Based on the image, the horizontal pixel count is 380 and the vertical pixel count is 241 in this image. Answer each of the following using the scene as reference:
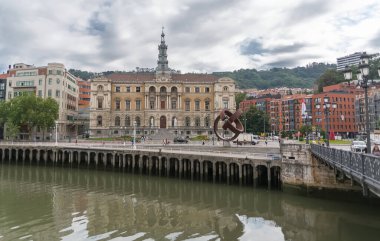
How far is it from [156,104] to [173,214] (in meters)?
78.8

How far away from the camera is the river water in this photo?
21125 millimetres

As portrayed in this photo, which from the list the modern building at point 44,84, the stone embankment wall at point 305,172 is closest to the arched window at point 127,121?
the modern building at point 44,84

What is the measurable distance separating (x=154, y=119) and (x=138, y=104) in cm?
769

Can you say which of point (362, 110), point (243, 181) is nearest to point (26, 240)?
point (243, 181)

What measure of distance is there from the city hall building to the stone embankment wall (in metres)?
68.5

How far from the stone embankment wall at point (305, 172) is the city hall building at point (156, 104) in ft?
225

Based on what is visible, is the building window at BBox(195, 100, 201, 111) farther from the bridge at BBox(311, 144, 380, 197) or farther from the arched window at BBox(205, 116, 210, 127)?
the bridge at BBox(311, 144, 380, 197)

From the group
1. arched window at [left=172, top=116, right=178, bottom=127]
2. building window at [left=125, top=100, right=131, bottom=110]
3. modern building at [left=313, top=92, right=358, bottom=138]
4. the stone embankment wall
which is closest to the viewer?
the stone embankment wall

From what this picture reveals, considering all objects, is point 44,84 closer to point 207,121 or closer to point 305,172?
point 207,121

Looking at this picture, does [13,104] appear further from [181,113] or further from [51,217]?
[51,217]

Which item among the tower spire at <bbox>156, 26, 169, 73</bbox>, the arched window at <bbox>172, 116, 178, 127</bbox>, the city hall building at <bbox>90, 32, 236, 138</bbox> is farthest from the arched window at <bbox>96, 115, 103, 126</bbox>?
the tower spire at <bbox>156, 26, 169, 73</bbox>

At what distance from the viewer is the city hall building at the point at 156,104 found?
102m

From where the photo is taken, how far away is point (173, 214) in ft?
85.9

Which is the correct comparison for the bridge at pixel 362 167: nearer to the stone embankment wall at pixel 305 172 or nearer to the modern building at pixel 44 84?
the stone embankment wall at pixel 305 172
